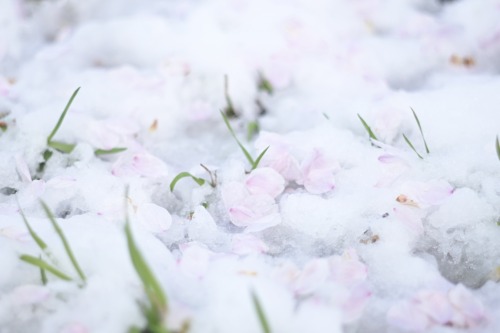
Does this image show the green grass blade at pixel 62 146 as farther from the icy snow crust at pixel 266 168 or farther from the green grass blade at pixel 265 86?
the green grass blade at pixel 265 86

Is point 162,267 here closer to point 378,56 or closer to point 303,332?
point 303,332

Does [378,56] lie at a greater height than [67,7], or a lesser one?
lesser

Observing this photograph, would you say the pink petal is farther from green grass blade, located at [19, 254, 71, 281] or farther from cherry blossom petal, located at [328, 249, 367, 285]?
green grass blade, located at [19, 254, 71, 281]

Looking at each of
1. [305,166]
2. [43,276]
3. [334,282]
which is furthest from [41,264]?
[305,166]

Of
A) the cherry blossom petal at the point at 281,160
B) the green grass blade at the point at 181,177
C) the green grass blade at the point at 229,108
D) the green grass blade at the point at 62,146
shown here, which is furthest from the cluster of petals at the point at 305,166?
the green grass blade at the point at 62,146

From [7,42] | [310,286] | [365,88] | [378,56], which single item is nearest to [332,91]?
[365,88]

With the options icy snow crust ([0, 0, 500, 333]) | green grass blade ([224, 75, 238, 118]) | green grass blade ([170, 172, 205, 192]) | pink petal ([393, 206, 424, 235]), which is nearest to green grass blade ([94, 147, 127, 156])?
icy snow crust ([0, 0, 500, 333])
